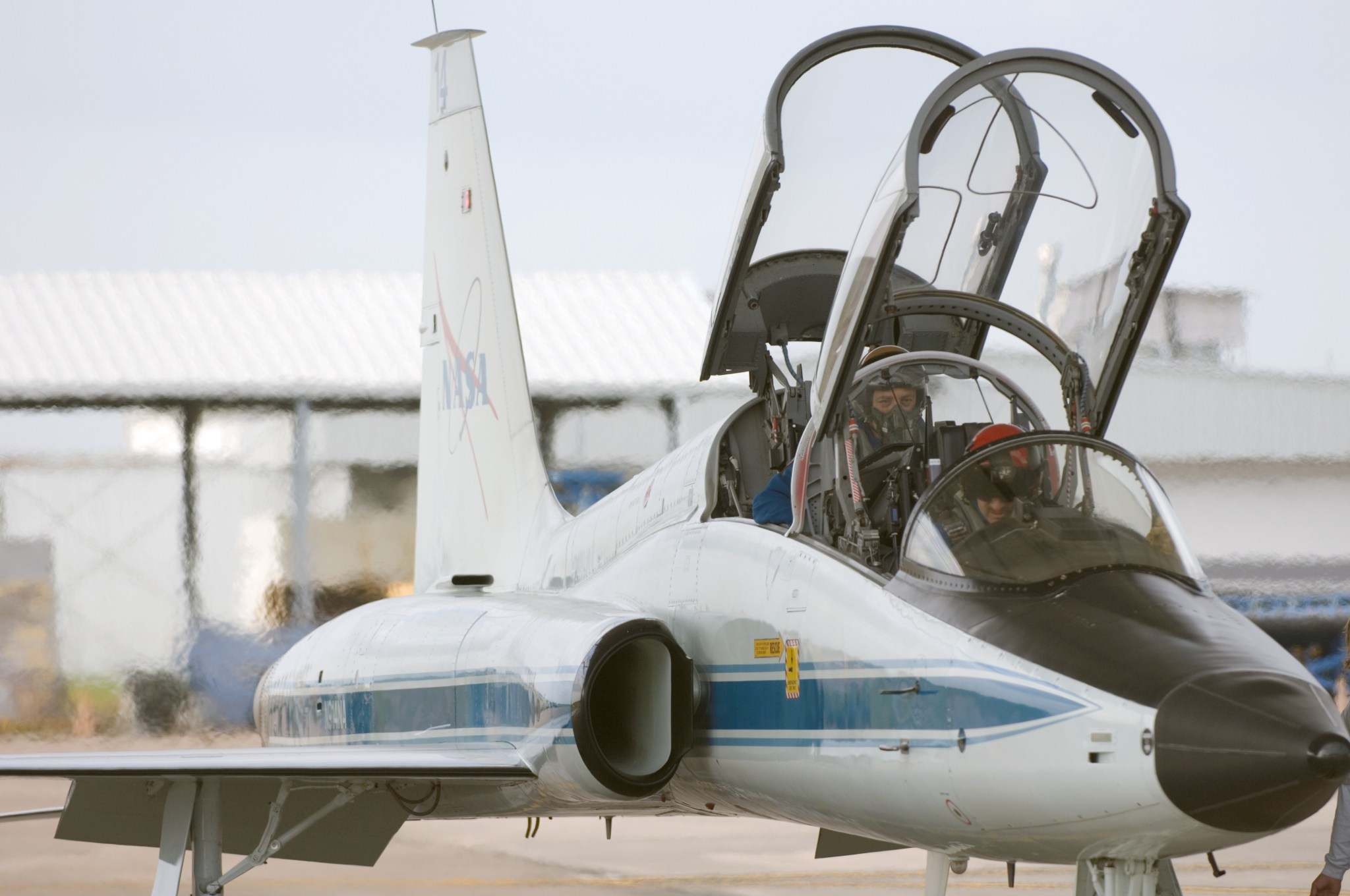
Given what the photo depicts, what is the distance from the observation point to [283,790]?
607cm

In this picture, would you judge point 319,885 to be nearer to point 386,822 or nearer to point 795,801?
point 386,822

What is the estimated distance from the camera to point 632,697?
5.46m

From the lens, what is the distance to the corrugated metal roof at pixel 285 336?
16.6m

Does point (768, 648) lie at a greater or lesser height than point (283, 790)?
greater

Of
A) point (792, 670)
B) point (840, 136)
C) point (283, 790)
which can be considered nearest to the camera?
point (792, 670)

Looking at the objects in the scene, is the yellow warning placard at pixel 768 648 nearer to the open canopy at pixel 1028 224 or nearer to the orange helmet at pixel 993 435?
the open canopy at pixel 1028 224

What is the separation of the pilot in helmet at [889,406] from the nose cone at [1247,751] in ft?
6.20

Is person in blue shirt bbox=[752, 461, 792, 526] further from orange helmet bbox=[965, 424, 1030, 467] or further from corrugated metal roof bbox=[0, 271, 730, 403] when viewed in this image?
corrugated metal roof bbox=[0, 271, 730, 403]

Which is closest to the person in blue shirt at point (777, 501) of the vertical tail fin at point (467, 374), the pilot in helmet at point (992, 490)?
the pilot in helmet at point (992, 490)

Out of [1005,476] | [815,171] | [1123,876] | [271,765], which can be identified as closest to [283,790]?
[271,765]

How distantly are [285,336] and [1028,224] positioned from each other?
13.7 meters

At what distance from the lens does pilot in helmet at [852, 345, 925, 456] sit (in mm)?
5102

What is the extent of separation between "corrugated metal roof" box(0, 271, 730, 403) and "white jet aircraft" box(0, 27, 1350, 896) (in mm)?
9815

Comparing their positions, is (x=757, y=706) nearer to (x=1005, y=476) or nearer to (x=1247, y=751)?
(x=1005, y=476)
